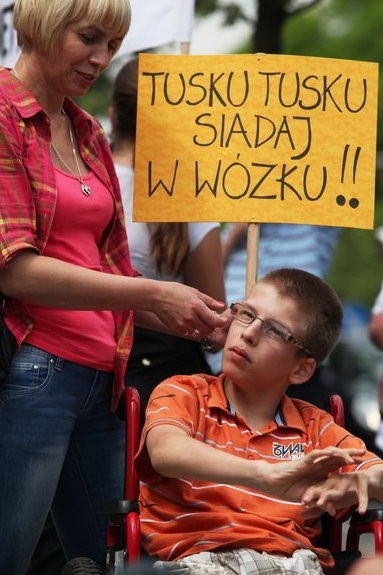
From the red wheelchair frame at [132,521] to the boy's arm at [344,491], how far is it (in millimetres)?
195

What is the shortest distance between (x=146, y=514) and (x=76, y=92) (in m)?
1.11

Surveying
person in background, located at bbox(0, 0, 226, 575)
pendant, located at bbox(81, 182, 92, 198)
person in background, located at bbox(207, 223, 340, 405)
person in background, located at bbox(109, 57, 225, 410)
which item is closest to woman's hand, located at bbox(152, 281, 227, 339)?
person in background, located at bbox(0, 0, 226, 575)

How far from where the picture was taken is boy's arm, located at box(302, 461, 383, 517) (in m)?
3.46

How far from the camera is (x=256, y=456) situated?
383cm

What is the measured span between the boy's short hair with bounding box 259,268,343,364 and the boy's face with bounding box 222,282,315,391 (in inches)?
Result: 0.9

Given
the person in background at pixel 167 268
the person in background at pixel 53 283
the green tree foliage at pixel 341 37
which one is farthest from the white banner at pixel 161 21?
the green tree foliage at pixel 341 37

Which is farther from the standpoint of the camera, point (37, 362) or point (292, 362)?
Result: point (292, 362)

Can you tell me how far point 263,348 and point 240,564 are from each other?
62 cm

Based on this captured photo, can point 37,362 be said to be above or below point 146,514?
above

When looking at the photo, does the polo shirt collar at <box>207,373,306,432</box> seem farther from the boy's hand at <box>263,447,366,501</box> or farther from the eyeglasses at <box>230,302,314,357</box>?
the boy's hand at <box>263,447,366,501</box>

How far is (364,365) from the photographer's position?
983 centimetres

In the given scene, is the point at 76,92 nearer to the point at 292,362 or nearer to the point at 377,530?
the point at 292,362

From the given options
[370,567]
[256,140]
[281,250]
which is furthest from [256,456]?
[281,250]

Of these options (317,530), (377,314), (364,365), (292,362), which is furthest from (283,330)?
(364,365)
